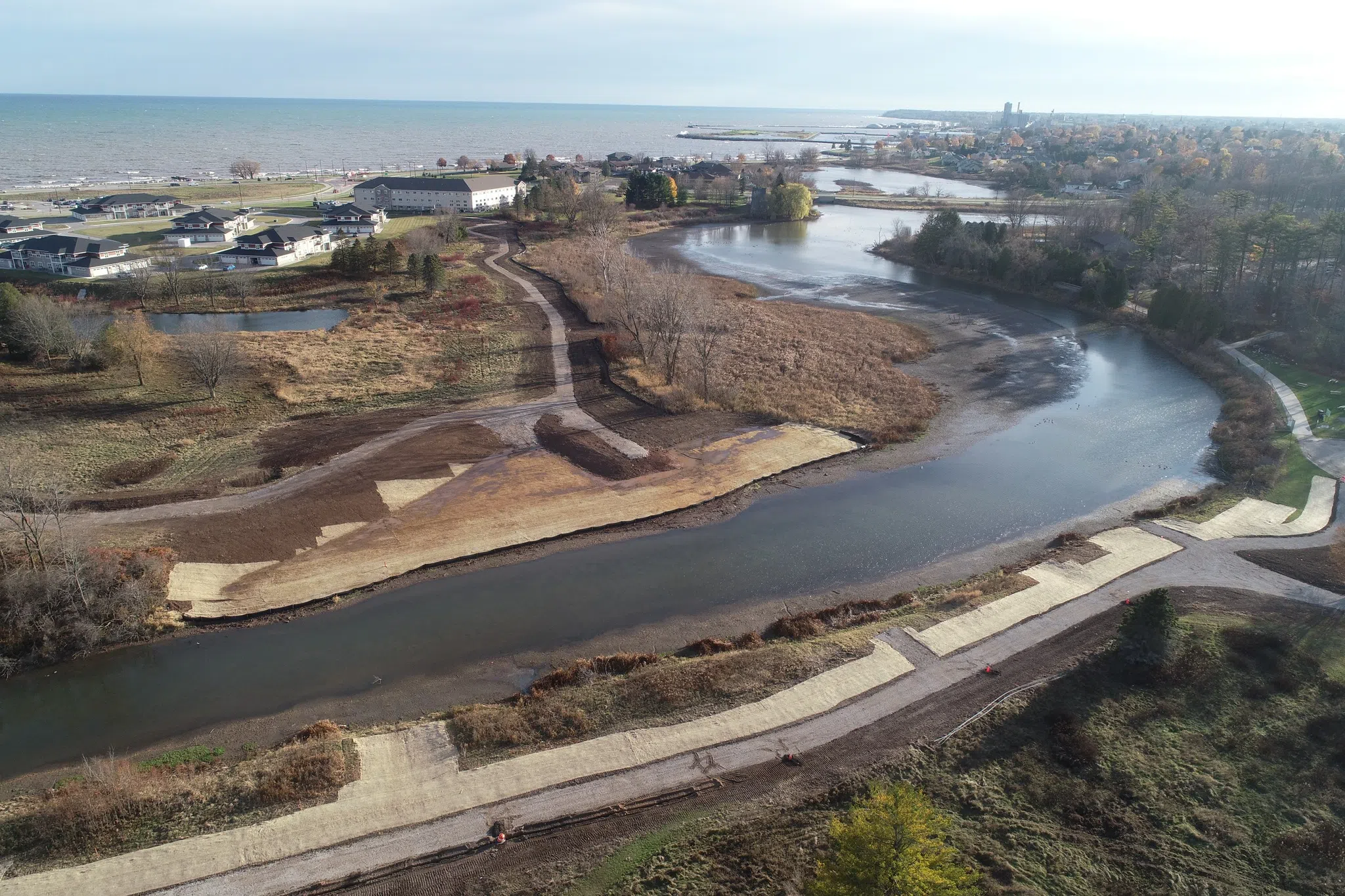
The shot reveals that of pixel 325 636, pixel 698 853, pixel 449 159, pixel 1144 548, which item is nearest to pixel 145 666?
pixel 325 636

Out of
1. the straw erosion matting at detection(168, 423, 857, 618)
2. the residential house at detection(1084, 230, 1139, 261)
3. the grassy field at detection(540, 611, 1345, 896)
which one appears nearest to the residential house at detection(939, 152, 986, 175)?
the residential house at detection(1084, 230, 1139, 261)

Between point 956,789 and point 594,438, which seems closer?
point 956,789

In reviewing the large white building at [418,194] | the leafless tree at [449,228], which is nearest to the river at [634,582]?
the leafless tree at [449,228]

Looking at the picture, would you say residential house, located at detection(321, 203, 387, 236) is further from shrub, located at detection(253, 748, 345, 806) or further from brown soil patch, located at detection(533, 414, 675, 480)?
shrub, located at detection(253, 748, 345, 806)

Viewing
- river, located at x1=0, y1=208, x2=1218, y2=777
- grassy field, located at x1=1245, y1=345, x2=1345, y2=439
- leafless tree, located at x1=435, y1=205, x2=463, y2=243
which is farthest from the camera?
leafless tree, located at x1=435, y1=205, x2=463, y2=243

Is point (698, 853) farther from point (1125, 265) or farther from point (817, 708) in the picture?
point (1125, 265)

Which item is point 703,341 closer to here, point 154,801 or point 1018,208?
point 154,801

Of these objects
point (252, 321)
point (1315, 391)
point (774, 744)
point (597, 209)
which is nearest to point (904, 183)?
point (597, 209)
